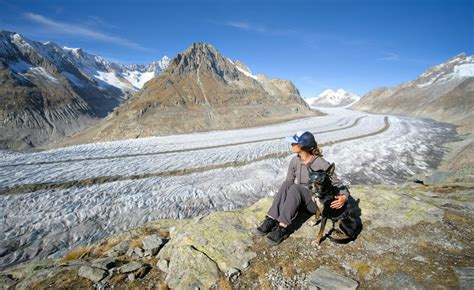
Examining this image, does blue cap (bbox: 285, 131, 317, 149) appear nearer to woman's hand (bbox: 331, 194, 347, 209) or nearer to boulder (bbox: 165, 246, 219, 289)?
woman's hand (bbox: 331, 194, 347, 209)

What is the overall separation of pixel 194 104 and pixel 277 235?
55.0 meters

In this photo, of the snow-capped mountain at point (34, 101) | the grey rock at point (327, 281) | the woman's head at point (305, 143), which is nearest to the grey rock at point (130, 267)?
the grey rock at point (327, 281)

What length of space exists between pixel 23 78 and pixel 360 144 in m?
134

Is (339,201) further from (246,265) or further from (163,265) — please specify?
(163,265)

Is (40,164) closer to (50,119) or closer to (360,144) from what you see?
(360,144)

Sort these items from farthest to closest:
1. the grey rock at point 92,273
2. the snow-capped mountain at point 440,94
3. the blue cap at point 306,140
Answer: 1. the snow-capped mountain at point 440,94
2. the blue cap at point 306,140
3. the grey rock at point 92,273

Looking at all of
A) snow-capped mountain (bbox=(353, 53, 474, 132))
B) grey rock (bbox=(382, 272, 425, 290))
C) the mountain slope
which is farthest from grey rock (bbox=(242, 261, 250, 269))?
snow-capped mountain (bbox=(353, 53, 474, 132))

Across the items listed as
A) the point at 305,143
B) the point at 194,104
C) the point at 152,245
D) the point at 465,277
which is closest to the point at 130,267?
the point at 152,245

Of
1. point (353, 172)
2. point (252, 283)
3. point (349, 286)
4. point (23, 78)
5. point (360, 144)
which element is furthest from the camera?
point (23, 78)

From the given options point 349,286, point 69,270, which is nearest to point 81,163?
point 69,270

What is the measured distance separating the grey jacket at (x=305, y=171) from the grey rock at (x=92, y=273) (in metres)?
3.97

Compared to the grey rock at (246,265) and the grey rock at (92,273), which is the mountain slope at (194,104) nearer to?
the grey rock at (92,273)

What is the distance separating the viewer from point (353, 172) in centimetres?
1783

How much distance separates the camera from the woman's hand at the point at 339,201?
4.96 metres
